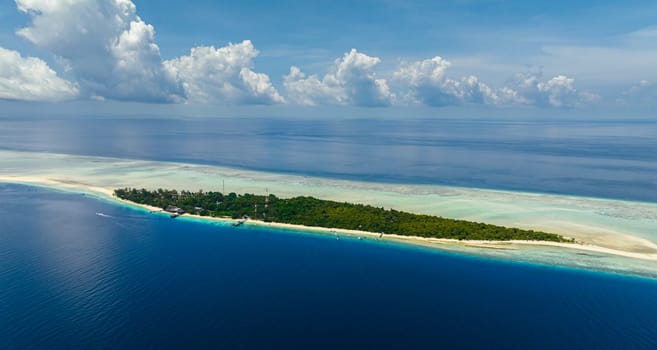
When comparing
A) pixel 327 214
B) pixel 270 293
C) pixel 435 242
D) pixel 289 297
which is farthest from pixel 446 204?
pixel 270 293

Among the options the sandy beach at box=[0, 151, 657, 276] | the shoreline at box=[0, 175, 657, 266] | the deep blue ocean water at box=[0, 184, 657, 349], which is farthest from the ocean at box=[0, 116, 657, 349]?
the sandy beach at box=[0, 151, 657, 276]

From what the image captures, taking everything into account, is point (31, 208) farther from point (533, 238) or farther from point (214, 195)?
point (533, 238)

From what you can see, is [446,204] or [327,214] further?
[446,204]

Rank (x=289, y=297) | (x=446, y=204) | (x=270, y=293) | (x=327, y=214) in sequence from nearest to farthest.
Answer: (x=289, y=297), (x=270, y=293), (x=327, y=214), (x=446, y=204)

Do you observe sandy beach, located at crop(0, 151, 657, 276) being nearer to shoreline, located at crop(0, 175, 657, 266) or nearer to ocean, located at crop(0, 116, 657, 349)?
shoreline, located at crop(0, 175, 657, 266)

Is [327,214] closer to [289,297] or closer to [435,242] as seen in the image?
[435,242]

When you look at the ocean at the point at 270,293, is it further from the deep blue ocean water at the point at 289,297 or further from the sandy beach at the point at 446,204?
the sandy beach at the point at 446,204
